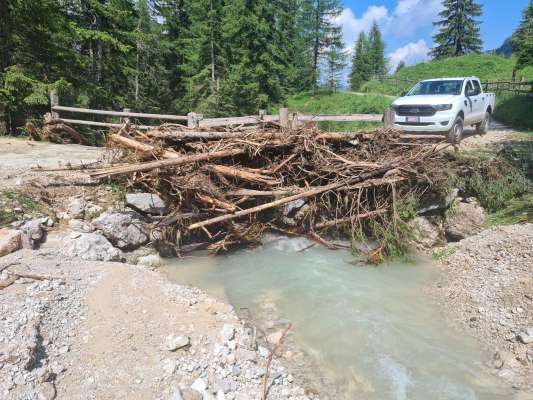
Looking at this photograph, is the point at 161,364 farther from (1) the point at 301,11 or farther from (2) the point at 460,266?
(1) the point at 301,11

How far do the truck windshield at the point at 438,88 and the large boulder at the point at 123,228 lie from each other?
9752mm

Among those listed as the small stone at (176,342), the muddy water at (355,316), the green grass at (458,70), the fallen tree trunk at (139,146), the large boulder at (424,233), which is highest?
the green grass at (458,70)

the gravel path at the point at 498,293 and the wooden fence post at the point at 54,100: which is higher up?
the wooden fence post at the point at 54,100

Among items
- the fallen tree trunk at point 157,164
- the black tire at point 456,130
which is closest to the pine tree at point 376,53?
the black tire at point 456,130

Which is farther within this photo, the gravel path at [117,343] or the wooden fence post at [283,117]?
the wooden fence post at [283,117]

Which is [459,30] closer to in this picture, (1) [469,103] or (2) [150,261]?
(1) [469,103]

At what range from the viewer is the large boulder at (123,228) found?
7047mm

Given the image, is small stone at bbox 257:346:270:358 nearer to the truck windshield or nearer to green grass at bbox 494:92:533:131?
the truck windshield

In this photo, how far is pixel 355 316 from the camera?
5.56 m

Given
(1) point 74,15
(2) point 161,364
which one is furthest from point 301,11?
(2) point 161,364

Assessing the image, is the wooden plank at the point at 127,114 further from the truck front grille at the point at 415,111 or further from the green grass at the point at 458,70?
the green grass at the point at 458,70

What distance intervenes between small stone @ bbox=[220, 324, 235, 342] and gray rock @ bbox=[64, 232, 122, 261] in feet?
9.71

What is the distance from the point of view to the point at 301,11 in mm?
45562

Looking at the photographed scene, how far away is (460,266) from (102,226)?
719 centimetres
